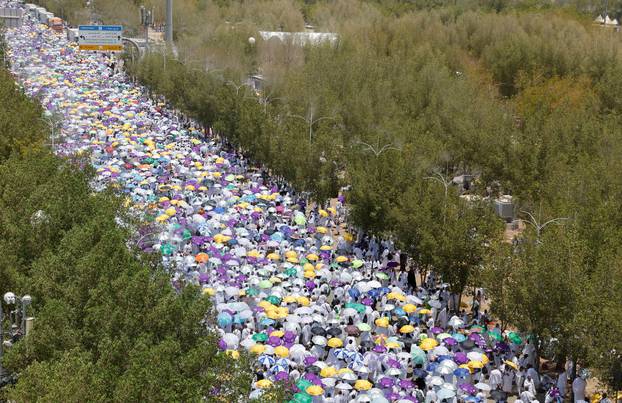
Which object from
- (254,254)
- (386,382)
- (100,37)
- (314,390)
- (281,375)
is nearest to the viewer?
(314,390)

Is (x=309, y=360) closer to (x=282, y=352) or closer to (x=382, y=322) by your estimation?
(x=282, y=352)

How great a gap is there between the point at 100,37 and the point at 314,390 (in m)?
49.8

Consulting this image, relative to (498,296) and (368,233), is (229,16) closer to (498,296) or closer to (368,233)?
(368,233)

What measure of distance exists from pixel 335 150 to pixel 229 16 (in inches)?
2464

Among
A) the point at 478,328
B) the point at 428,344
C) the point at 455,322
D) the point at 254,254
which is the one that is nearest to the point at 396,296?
the point at 455,322

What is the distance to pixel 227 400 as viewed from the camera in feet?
53.5

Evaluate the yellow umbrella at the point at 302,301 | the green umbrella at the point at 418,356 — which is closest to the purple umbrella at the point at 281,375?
the green umbrella at the point at 418,356

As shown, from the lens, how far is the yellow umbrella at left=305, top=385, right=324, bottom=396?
2004 cm

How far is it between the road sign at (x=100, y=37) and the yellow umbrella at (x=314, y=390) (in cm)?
4878

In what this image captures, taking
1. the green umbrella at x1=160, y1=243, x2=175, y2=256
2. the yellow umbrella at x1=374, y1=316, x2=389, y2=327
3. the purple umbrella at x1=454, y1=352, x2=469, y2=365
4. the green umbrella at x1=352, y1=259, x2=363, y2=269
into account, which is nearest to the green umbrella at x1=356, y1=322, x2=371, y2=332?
the yellow umbrella at x1=374, y1=316, x2=389, y2=327

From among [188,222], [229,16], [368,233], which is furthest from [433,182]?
[229,16]

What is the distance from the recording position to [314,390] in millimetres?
20094

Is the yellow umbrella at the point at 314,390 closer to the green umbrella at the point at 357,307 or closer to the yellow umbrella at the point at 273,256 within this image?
the green umbrella at the point at 357,307

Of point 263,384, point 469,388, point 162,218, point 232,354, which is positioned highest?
point 232,354
